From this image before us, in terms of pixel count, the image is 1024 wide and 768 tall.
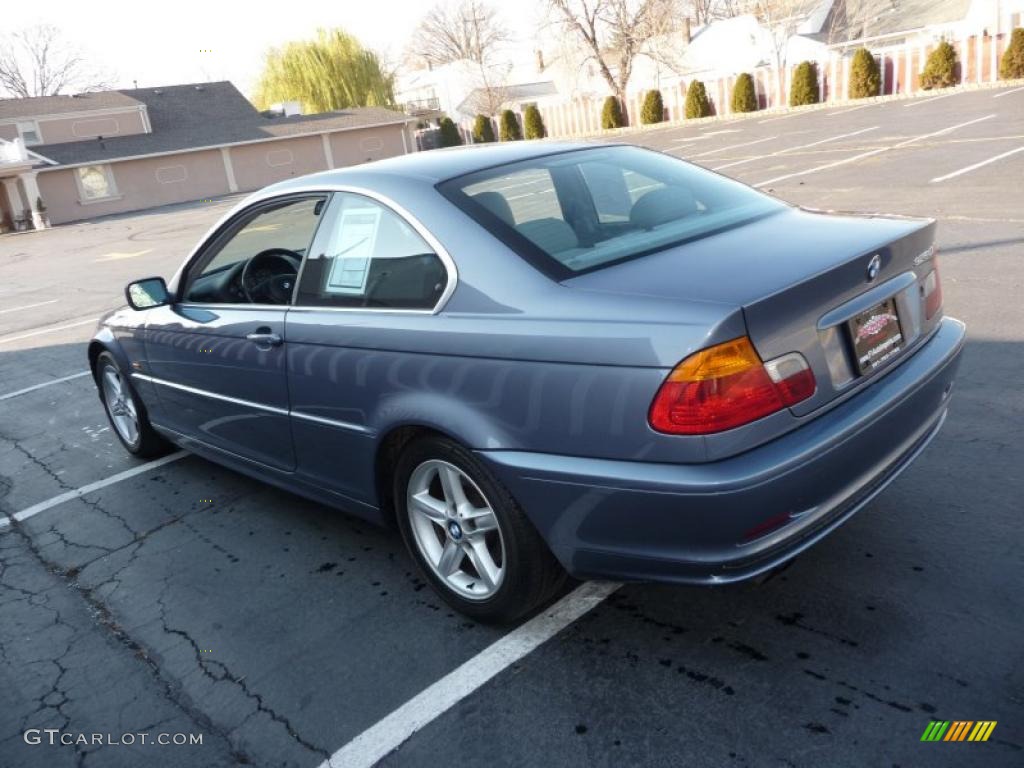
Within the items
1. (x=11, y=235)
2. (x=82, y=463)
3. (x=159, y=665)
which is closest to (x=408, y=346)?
(x=159, y=665)

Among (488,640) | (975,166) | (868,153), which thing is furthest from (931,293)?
(868,153)

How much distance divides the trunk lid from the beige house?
42.9 metres

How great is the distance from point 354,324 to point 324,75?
193 feet

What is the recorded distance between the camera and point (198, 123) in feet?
154

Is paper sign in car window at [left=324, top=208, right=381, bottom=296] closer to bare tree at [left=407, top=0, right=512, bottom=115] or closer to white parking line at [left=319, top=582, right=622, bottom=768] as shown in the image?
white parking line at [left=319, top=582, right=622, bottom=768]

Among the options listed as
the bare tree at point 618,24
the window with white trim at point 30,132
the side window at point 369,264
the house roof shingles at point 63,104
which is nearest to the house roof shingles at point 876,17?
the bare tree at point 618,24

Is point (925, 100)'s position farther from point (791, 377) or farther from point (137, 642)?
point (137, 642)

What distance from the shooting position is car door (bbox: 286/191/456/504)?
304 cm

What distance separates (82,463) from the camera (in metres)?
5.62

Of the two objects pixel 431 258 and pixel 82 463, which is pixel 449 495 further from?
pixel 82 463

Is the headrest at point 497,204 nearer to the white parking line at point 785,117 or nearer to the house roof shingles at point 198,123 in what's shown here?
the white parking line at point 785,117

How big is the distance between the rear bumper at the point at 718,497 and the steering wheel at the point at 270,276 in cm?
159

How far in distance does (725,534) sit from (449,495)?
1.07 meters

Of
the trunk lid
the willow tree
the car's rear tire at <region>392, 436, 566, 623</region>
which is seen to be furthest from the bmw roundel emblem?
the willow tree
